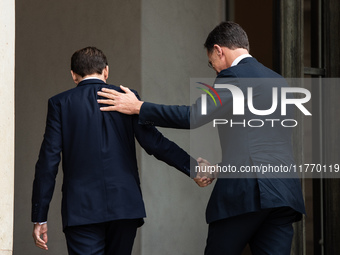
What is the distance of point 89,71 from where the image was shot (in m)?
3.52

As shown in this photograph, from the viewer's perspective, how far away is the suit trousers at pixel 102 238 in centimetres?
337

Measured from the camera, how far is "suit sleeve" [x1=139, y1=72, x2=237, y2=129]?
321 cm

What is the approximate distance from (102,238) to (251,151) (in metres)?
0.88

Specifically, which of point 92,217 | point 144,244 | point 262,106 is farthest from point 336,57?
point 92,217

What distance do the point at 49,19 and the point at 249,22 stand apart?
172 centimetres

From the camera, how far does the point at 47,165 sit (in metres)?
3.40

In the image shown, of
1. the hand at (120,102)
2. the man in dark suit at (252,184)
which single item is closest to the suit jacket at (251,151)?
the man in dark suit at (252,184)
